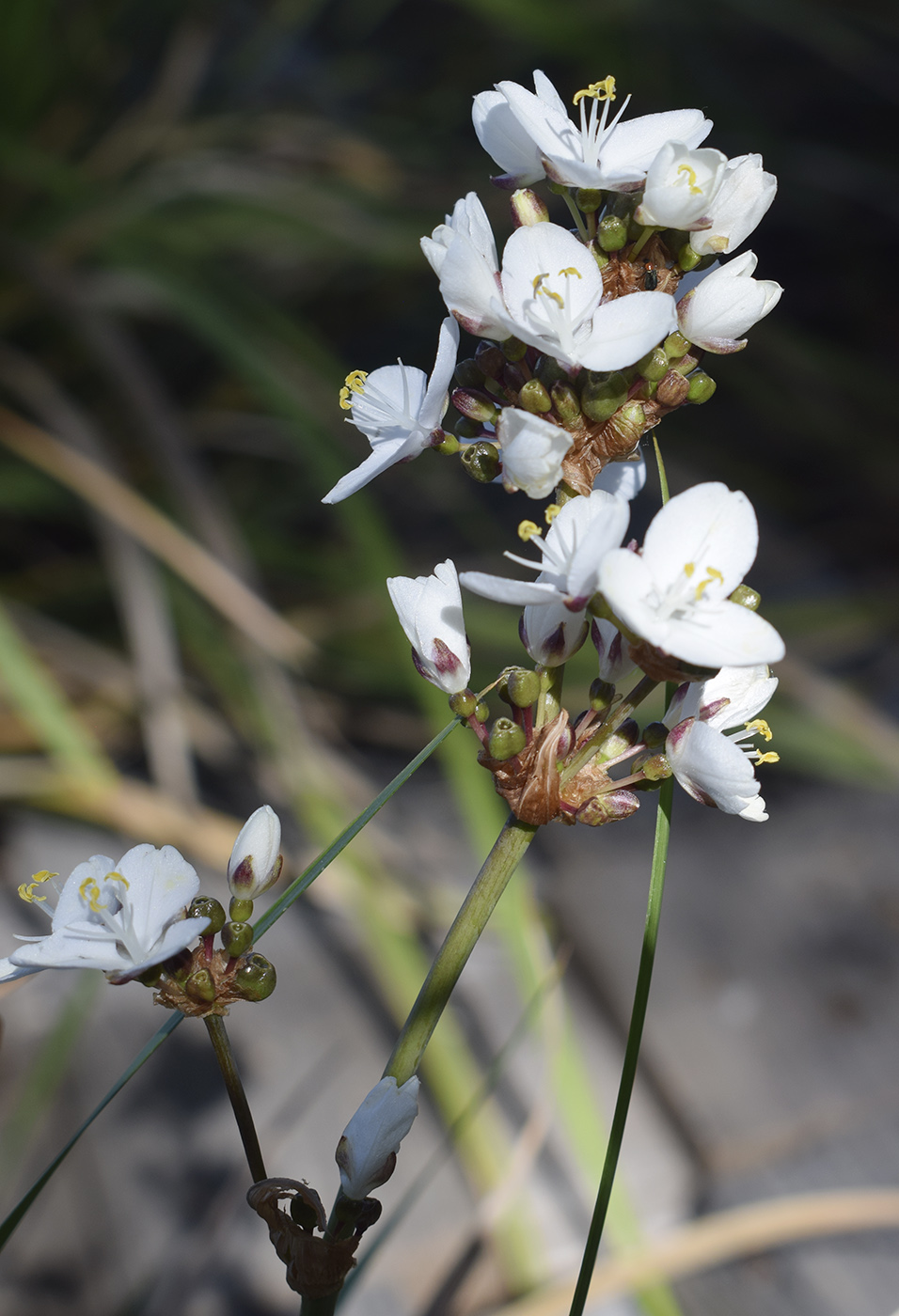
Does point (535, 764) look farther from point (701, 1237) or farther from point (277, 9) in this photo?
point (277, 9)

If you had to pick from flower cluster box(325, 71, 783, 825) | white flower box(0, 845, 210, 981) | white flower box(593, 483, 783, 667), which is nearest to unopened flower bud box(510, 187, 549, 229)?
flower cluster box(325, 71, 783, 825)

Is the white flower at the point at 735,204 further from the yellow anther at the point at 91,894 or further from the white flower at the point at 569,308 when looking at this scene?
the yellow anther at the point at 91,894

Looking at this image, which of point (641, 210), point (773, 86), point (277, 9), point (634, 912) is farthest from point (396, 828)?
point (773, 86)

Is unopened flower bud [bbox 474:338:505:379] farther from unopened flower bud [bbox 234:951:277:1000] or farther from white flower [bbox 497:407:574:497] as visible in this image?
unopened flower bud [bbox 234:951:277:1000]

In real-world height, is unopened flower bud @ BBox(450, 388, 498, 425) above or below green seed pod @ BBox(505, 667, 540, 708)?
above

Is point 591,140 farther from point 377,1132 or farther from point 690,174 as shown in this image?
point 377,1132

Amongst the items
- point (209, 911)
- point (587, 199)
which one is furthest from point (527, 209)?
point (209, 911)

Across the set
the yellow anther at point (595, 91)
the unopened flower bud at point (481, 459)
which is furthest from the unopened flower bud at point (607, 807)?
the yellow anther at point (595, 91)
